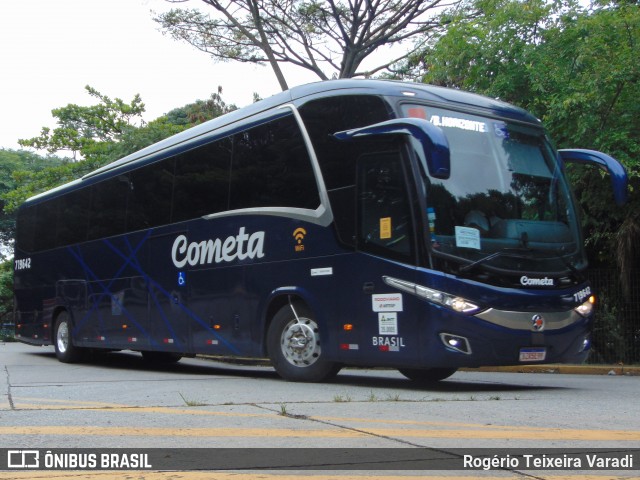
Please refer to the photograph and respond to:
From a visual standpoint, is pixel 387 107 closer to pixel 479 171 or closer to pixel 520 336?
pixel 479 171

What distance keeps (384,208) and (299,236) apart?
1.53m

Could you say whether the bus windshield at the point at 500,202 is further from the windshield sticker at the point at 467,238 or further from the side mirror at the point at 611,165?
the side mirror at the point at 611,165

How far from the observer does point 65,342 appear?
18000 mm

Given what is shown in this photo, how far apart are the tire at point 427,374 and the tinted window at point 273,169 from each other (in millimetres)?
2748

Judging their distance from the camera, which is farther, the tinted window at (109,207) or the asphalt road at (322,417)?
the tinted window at (109,207)

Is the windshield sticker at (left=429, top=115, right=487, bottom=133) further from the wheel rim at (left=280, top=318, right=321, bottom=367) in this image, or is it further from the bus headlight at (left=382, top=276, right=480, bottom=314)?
the wheel rim at (left=280, top=318, right=321, bottom=367)

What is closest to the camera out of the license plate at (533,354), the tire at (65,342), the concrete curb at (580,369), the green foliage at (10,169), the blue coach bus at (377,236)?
the blue coach bus at (377,236)

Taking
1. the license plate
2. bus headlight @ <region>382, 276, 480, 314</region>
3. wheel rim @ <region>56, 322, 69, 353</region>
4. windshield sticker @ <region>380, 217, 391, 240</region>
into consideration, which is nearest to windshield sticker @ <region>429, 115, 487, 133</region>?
windshield sticker @ <region>380, 217, 391, 240</region>

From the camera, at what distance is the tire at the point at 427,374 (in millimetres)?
11637

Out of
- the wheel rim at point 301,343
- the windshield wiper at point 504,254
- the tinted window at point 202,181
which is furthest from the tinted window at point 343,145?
the tinted window at point 202,181

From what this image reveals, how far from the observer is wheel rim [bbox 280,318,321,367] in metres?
10.9

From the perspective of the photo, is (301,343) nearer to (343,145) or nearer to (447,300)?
(447,300)

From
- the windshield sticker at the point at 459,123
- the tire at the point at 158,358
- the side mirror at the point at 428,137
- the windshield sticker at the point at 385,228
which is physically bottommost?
the tire at the point at 158,358

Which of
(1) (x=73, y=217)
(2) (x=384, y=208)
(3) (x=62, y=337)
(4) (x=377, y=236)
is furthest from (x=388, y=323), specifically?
(3) (x=62, y=337)
